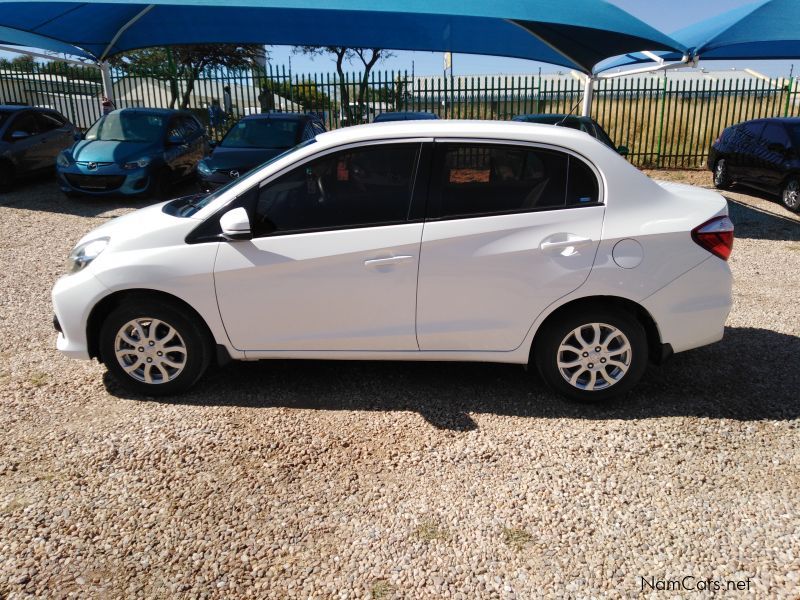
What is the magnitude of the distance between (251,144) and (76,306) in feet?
25.5

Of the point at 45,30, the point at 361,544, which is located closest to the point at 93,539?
the point at 361,544

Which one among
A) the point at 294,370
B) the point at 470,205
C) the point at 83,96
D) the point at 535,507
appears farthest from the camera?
the point at 83,96

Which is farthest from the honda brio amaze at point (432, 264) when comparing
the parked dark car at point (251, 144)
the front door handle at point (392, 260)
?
the parked dark car at point (251, 144)

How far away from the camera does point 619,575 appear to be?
2.67 m

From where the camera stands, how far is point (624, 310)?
3.88 m

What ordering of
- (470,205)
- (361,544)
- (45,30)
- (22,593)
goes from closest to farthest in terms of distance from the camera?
(22,593)
(361,544)
(470,205)
(45,30)

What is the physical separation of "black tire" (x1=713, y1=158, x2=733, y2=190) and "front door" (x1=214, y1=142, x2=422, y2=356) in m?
12.0

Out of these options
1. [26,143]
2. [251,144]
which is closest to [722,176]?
[251,144]

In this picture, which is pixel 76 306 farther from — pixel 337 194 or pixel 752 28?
pixel 752 28

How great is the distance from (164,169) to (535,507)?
1037cm

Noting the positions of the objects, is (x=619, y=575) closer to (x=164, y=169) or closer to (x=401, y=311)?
(x=401, y=311)

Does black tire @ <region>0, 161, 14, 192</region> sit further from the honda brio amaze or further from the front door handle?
the front door handle

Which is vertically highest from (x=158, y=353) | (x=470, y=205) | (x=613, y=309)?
(x=470, y=205)

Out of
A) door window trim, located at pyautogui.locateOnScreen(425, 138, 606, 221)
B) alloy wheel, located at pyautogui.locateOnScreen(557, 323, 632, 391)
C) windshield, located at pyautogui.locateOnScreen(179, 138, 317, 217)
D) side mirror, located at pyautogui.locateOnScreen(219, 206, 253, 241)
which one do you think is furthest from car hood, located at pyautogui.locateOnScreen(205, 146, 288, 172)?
alloy wheel, located at pyautogui.locateOnScreen(557, 323, 632, 391)
